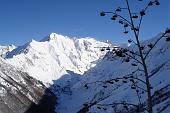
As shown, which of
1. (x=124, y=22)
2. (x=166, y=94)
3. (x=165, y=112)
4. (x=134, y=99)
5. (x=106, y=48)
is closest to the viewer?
(x=106, y=48)

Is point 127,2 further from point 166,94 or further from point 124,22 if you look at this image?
point 166,94

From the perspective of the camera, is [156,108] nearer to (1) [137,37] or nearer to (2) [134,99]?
(2) [134,99]

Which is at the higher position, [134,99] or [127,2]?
[134,99]

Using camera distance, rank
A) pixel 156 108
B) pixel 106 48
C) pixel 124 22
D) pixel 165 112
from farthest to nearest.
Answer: pixel 156 108
pixel 165 112
pixel 124 22
pixel 106 48

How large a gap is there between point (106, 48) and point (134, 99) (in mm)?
181117

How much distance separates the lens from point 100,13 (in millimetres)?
17641

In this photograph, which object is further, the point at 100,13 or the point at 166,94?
the point at 166,94

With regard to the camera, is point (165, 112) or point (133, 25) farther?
point (165, 112)

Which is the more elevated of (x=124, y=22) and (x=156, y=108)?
(x=156, y=108)

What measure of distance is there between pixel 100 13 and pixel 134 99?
181 meters

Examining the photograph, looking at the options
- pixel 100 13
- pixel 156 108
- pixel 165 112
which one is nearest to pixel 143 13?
pixel 100 13

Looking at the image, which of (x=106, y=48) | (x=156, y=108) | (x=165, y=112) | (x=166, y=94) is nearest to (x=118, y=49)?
(x=106, y=48)

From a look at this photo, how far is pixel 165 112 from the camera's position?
120875 millimetres

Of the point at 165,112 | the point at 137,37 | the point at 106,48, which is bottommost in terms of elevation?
the point at 106,48
